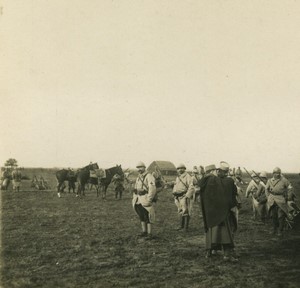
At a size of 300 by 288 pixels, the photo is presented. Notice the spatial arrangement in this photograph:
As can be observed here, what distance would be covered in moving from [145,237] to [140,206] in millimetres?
820

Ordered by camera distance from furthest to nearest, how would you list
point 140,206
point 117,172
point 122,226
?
point 117,172, point 122,226, point 140,206

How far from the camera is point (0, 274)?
21.7ft

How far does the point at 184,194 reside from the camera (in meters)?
11.0

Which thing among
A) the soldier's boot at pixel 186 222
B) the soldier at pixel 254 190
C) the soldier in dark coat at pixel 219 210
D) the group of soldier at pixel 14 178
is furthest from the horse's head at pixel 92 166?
the soldier in dark coat at pixel 219 210

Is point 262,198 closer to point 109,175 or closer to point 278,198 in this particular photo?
point 278,198

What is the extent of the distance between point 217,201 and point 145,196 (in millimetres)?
2447

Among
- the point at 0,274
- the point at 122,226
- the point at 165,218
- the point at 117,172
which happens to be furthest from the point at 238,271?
the point at 117,172

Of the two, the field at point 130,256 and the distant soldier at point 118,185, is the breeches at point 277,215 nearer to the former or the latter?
the field at point 130,256

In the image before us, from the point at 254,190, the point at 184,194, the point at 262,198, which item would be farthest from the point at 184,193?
the point at 254,190

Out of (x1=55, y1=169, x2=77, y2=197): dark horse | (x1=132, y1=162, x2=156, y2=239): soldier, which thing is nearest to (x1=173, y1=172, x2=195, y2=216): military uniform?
(x1=132, y1=162, x2=156, y2=239): soldier

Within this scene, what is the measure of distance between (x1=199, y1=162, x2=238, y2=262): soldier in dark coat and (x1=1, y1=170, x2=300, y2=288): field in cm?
34

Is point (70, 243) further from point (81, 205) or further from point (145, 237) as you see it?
point (81, 205)

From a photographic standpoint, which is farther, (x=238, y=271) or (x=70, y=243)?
(x=70, y=243)

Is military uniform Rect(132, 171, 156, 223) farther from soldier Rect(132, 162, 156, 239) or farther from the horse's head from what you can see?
the horse's head
